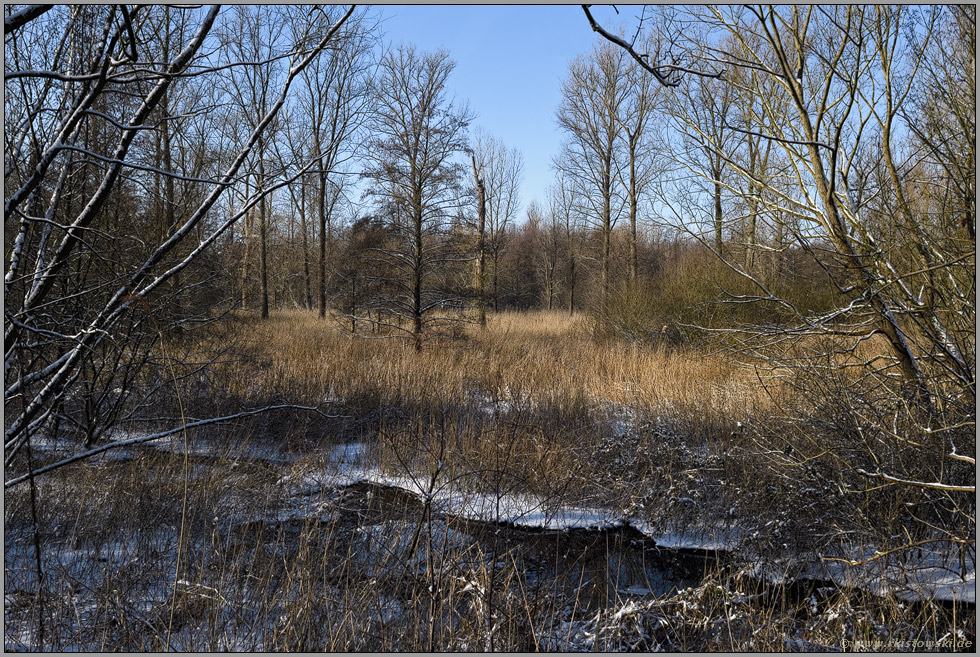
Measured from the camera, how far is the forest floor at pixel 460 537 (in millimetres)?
2662

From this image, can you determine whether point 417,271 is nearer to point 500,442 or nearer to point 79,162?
point 500,442

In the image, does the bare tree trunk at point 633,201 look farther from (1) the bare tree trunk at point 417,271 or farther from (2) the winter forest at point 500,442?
(2) the winter forest at point 500,442

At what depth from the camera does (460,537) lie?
396 centimetres

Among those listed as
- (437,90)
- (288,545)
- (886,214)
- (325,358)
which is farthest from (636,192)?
(288,545)

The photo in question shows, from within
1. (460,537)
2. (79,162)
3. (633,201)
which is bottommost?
(460,537)

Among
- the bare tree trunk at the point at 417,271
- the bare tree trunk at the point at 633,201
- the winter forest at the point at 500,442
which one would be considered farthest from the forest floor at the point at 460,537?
the bare tree trunk at the point at 633,201

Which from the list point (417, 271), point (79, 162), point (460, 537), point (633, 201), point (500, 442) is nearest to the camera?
point (79, 162)

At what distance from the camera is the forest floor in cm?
266

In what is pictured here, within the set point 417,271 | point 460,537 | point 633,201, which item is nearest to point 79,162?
point 460,537

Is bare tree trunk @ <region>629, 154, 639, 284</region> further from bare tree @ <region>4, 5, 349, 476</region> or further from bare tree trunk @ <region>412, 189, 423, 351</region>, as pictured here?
bare tree @ <region>4, 5, 349, 476</region>

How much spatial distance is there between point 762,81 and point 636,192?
12.5 meters

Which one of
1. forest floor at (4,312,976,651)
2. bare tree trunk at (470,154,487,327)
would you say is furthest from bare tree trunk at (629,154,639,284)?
forest floor at (4,312,976,651)

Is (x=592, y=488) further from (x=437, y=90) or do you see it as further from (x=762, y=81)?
(x=437, y=90)

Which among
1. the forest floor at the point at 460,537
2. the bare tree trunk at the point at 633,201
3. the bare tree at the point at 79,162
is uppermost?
the bare tree trunk at the point at 633,201
